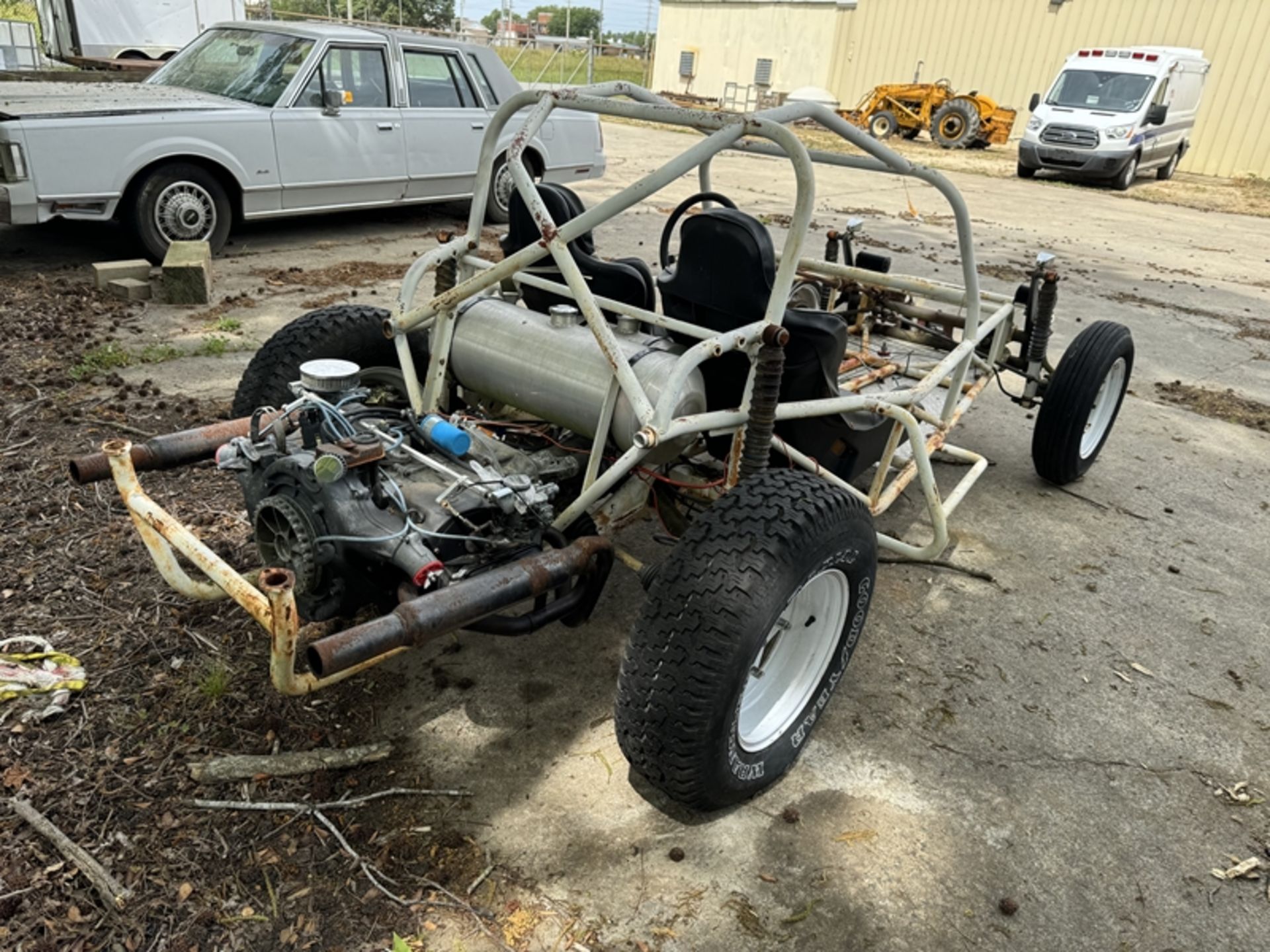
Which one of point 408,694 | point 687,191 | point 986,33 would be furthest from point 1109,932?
point 986,33

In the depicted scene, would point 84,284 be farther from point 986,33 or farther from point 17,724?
point 986,33

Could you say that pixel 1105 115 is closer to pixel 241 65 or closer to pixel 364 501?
pixel 241 65

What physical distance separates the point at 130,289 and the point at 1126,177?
18.5 meters

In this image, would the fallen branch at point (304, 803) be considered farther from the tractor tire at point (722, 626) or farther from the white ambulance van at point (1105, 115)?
the white ambulance van at point (1105, 115)

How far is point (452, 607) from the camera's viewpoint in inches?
86.7

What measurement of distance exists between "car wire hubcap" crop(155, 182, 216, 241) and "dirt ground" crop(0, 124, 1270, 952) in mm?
2662

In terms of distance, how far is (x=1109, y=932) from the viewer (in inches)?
91.8

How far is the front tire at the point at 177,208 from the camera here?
22.8ft

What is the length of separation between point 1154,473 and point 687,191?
9097mm

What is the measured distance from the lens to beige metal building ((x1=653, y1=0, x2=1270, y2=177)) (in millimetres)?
22422

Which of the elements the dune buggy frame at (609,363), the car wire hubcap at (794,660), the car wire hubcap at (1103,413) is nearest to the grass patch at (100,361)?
the dune buggy frame at (609,363)

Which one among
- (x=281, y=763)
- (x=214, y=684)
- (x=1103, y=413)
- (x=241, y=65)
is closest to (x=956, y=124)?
(x=241, y=65)

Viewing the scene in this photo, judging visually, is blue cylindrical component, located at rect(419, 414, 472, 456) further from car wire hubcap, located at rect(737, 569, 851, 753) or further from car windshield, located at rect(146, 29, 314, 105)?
car windshield, located at rect(146, 29, 314, 105)

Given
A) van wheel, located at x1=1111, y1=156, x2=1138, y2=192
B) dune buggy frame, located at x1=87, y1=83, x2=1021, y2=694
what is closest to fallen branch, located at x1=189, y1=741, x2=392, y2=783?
dune buggy frame, located at x1=87, y1=83, x2=1021, y2=694
